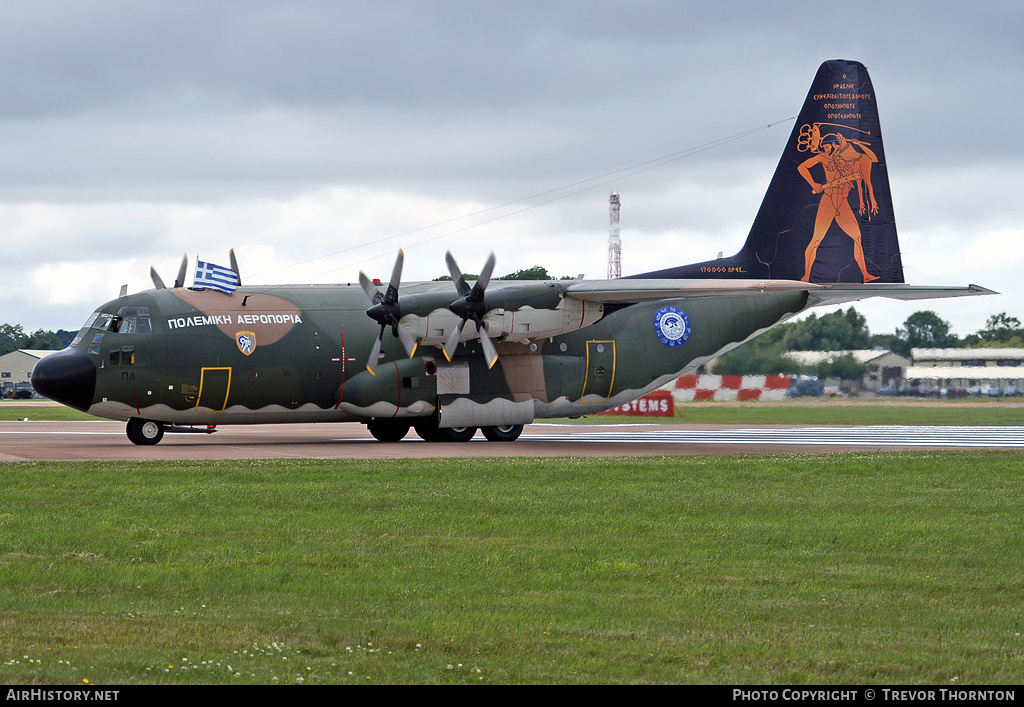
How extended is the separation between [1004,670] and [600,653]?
2.79 meters

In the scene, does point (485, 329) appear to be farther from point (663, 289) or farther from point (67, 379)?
point (67, 379)

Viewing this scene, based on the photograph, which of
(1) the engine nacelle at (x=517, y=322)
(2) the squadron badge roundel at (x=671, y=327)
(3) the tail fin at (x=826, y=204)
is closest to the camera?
(1) the engine nacelle at (x=517, y=322)

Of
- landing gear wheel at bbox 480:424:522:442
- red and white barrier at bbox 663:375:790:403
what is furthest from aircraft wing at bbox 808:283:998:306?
red and white barrier at bbox 663:375:790:403

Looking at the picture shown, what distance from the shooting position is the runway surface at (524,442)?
86.1ft

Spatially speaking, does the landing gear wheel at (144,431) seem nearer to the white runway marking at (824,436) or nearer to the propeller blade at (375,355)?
the propeller blade at (375,355)

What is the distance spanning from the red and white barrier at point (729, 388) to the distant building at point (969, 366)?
8.81 meters

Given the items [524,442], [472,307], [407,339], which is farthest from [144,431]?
[524,442]

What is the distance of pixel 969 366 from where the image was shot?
66.3 m

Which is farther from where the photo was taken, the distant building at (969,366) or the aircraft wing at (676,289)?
the distant building at (969,366)

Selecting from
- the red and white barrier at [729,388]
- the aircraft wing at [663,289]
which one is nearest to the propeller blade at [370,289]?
the aircraft wing at [663,289]

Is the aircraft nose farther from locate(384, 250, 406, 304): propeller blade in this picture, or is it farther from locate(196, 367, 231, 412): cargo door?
locate(384, 250, 406, 304): propeller blade

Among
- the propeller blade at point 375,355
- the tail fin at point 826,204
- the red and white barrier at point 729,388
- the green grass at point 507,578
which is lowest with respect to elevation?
the green grass at point 507,578

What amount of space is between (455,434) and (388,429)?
6.96 feet

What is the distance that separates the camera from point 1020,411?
4881cm
